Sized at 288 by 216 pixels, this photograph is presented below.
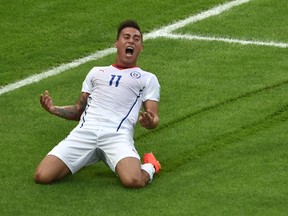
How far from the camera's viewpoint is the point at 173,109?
41.2 ft

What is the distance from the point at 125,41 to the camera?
37.6 ft

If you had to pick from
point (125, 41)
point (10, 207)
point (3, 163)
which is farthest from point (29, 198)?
point (125, 41)

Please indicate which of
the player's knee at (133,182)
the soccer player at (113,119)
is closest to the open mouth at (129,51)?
the soccer player at (113,119)

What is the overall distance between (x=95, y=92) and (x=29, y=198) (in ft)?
4.76

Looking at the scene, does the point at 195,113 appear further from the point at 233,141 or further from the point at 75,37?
the point at 75,37

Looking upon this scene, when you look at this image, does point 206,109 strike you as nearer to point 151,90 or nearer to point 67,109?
point 151,90

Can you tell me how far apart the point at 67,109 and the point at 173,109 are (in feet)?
4.85

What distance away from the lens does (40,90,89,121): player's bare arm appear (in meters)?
11.2

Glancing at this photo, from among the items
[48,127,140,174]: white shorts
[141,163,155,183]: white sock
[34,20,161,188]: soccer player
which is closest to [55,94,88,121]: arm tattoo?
[34,20,161,188]: soccer player

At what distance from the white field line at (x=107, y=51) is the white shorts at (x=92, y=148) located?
2.42 m

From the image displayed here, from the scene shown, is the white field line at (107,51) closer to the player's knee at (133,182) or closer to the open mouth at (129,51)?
the open mouth at (129,51)

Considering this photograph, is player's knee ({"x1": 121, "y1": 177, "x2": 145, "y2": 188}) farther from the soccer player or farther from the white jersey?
the white jersey

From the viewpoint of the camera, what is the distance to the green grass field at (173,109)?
33.7ft

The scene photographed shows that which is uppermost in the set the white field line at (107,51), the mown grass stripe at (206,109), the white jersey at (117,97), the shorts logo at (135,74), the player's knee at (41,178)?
the shorts logo at (135,74)
